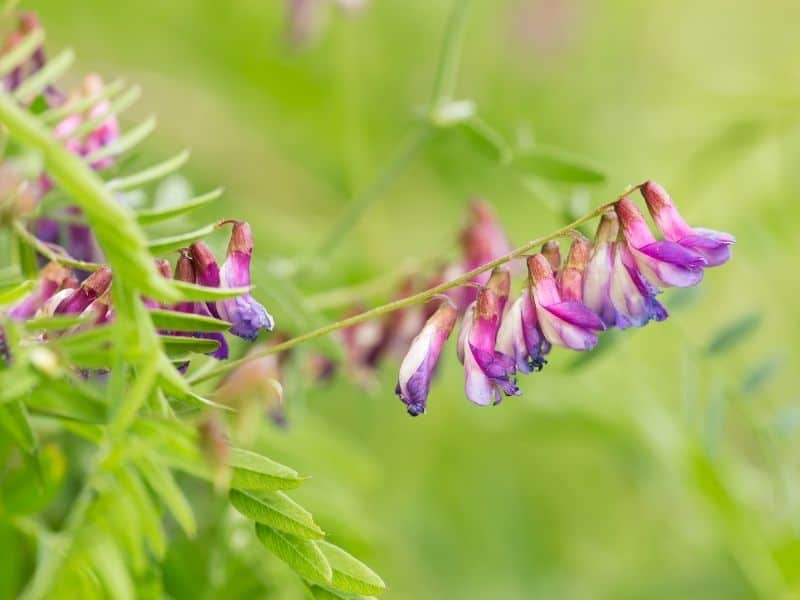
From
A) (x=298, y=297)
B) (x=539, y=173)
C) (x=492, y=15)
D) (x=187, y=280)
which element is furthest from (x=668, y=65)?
(x=187, y=280)

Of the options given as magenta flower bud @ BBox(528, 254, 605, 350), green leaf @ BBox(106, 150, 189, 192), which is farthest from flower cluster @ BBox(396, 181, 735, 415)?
green leaf @ BBox(106, 150, 189, 192)

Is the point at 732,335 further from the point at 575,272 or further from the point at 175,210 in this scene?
the point at 175,210

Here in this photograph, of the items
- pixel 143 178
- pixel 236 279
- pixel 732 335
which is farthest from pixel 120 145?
pixel 732 335

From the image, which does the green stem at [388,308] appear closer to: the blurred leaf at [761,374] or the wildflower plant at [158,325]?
the wildflower plant at [158,325]

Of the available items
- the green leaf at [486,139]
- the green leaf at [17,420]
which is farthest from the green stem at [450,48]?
the green leaf at [17,420]

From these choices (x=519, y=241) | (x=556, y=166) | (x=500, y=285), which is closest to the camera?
(x=500, y=285)

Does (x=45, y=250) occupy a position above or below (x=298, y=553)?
above
